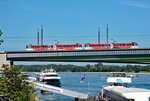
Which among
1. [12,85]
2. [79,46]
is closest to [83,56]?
[79,46]

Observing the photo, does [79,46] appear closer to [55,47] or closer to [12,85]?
A: [55,47]

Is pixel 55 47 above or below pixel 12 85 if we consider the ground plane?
above

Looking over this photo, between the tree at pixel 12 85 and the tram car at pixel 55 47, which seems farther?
the tram car at pixel 55 47

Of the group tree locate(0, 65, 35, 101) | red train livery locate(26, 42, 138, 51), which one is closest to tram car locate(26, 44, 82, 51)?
red train livery locate(26, 42, 138, 51)

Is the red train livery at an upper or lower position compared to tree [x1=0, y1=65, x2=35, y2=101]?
upper

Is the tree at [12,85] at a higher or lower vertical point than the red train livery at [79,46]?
lower

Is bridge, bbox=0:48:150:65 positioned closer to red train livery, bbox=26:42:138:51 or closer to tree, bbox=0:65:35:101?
red train livery, bbox=26:42:138:51

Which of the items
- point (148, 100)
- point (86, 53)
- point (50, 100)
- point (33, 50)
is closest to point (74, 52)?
point (86, 53)

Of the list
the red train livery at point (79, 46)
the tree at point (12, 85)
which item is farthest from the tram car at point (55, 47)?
the tree at point (12, 85)

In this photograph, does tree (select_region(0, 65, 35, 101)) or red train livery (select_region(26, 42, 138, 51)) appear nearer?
tree (select_region(0, 65, 35, 101))

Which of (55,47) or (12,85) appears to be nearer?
(12,85)

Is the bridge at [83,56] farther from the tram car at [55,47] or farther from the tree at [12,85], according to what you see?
the tree at [12,85]

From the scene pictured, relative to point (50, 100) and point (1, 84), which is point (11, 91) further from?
point (50, 100)

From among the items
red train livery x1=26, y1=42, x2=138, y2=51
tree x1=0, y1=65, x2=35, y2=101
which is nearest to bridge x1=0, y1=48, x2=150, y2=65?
red train livery x1=26, y1=42, x2=138, y2=51
